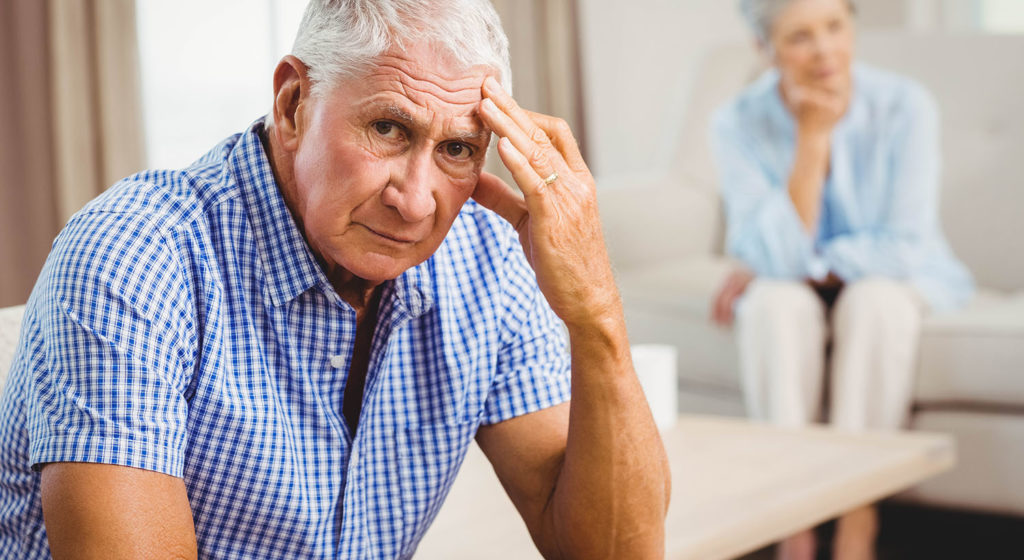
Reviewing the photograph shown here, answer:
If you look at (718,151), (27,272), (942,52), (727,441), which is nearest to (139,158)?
(27,272)

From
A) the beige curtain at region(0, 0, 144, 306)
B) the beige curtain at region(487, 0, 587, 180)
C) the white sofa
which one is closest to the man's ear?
the white sofa

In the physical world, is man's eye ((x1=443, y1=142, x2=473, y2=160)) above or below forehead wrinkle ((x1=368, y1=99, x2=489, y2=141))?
below

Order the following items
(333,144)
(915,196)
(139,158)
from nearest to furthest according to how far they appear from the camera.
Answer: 1. (333,144)
2. (915,196)
3. (139,158)

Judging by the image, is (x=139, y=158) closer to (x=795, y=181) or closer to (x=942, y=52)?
(x=795, y=181)

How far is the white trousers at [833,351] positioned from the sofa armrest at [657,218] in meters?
0.48

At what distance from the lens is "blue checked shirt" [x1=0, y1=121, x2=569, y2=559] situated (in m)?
0.86

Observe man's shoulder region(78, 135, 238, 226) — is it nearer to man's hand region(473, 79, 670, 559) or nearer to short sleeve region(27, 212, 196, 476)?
short sleeve region(27, 212, 196, 476)

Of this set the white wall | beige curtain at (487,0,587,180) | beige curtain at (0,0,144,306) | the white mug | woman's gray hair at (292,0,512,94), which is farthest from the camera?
the white wall

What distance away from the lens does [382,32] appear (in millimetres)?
927

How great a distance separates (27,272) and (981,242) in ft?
8.16

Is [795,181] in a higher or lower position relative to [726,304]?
higher

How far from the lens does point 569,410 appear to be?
110cm

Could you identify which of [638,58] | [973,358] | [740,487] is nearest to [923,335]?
[973,358]

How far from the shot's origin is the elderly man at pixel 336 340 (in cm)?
86
